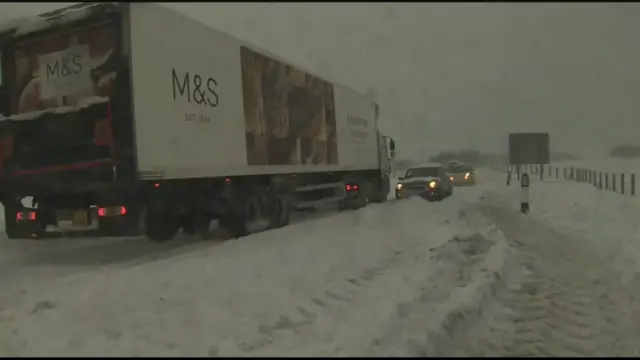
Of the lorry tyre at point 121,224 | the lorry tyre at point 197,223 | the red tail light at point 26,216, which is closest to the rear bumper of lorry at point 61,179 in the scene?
the red tail light at point 26,216

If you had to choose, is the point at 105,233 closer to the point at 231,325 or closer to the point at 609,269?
the point at 231,325

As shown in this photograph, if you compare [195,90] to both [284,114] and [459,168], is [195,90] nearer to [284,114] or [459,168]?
[284,114]

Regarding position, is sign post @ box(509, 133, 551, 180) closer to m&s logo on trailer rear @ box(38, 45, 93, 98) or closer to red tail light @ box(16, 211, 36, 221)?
Result: m&s logo on trailer rear @ box(38, 45, 93, 98)

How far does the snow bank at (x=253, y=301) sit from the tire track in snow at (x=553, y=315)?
0.91 feet

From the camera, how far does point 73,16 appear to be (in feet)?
29.8

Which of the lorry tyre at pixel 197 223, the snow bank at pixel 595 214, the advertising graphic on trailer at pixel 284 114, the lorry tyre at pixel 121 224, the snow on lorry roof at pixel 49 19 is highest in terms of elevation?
the snow on lorry roof at pixel 49 19

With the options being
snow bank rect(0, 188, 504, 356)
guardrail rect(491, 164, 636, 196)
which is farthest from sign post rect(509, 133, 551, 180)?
snow bank rect(0, 188, 504, 356)

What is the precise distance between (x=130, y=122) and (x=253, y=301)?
3819mm

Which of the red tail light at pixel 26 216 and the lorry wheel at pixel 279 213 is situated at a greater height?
the red tail light at pixel 26 216

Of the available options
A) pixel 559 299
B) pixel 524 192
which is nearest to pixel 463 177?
pixel 524 192

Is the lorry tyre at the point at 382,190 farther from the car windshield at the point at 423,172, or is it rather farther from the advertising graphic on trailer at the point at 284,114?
the advertising graphic on trailer at the point at 284,114

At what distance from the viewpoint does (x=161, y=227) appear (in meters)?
11.3

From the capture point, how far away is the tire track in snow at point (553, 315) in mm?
5043

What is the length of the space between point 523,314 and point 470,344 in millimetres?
1231
